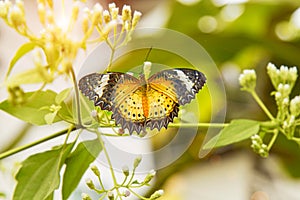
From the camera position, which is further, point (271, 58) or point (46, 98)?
point (271, 58)

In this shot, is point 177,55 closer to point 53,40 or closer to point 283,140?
point 283,140

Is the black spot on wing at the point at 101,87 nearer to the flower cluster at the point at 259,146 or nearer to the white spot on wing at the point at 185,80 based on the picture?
the white spot on wing at the point at 185,80

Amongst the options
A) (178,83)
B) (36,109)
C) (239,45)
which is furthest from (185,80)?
(239,45)

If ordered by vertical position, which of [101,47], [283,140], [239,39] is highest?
[101,47]

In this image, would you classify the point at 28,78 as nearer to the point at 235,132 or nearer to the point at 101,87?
the point at 101,87

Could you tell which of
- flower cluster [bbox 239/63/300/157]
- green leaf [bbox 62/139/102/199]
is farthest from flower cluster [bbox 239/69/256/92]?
green leaf [bbox 62/139/102/199]

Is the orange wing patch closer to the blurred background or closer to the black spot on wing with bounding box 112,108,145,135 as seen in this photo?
the black spot on wing with bounding box 112,108,145,135

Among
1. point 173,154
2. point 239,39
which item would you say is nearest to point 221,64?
point 239,39
